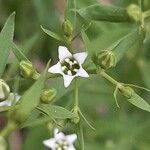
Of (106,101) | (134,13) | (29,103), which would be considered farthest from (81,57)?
(106,101)

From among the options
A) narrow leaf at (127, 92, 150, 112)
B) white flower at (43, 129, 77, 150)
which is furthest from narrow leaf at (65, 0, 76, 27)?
white flower at (43, 129, 77, 150)

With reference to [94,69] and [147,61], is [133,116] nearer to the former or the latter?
[147,61]

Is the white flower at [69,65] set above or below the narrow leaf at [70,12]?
below

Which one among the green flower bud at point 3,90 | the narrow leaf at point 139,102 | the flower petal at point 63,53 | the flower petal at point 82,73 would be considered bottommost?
the narrow leaf at point 139,102

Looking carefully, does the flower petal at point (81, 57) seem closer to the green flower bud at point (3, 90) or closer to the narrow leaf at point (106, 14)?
the narrow leaf at point (106, 14)

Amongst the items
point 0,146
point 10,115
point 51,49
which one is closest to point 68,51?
point 10,115

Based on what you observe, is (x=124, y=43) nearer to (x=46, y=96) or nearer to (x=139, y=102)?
(x=139, y=102)

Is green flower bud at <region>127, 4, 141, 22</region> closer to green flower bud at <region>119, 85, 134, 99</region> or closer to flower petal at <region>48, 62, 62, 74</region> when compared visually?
green flower bud at <region>119, 85, 134, 99</region>

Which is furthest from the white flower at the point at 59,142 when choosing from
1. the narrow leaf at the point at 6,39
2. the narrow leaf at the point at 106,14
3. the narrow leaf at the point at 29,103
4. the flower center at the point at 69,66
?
the narrow leaf at the point at 29,103
